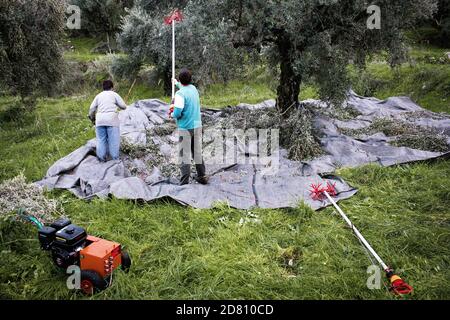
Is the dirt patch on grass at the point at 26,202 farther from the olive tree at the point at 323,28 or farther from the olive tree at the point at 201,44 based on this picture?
the olive tree at the point at 323,28

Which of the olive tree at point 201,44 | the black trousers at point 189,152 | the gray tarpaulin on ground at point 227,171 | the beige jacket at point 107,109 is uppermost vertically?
the olive tree at point 201,44

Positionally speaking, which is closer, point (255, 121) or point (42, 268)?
point (42, 268)

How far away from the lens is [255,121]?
28.9ft

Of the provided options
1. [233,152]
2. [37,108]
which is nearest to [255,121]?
[233,152]

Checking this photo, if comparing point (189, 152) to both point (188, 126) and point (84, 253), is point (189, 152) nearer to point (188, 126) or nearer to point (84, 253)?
point (188, 126)

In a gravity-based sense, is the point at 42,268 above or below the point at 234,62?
below

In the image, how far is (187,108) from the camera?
6.32 m

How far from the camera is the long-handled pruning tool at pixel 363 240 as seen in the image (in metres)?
3.76

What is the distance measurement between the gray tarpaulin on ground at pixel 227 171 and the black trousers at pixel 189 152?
0.90ft

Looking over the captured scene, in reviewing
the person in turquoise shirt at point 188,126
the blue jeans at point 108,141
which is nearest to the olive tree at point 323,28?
the person in turquoise shirt at point 188,126

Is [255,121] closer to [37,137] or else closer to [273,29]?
[273,29]

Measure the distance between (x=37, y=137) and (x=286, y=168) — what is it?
6.64m

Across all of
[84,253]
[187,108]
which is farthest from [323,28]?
[84,253]
